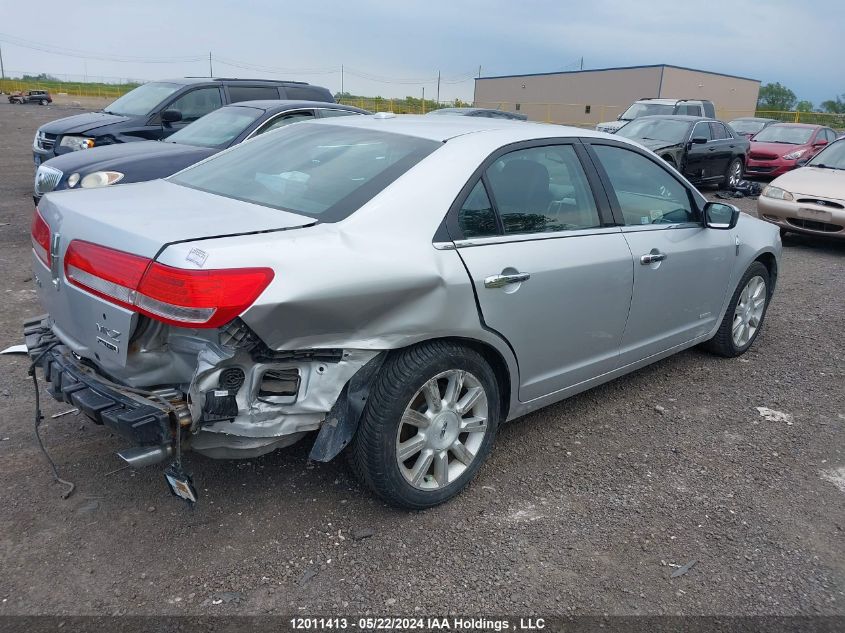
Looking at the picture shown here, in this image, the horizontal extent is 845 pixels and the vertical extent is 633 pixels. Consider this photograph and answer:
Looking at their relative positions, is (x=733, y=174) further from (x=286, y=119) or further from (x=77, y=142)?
(x=77, y=142)

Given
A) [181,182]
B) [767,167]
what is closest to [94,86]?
[767,167]

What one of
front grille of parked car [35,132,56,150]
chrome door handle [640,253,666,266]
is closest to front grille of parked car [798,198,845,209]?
chrome door handle [640,253,666,266]

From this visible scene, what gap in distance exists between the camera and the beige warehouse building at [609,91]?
1750 inches

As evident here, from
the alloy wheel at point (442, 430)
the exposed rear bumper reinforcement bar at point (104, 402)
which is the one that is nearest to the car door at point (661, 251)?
the alloy wheel at point (442, 430)

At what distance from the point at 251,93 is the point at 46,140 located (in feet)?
9.15

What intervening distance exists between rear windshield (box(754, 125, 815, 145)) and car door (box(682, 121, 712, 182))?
3.87m

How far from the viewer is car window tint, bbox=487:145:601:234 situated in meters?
3.25

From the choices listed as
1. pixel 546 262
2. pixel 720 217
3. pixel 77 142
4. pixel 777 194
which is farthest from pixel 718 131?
pixel 546 262

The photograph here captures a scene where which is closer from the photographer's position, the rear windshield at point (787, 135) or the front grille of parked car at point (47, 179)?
the front grille of parked car at point (47, 179)

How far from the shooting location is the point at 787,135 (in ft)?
55.1

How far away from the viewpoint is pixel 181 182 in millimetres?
3531

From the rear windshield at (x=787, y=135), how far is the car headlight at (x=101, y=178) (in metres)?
15.2

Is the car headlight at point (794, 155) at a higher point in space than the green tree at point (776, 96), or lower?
lower

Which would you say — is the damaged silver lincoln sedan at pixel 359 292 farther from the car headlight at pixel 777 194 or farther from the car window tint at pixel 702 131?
the car window tint at pixel 702 131
